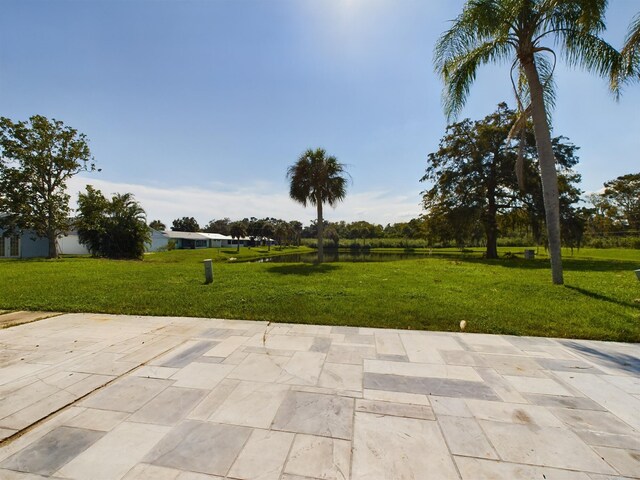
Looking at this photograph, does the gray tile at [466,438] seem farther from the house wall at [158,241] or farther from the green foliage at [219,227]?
the green foliage at [219,227]

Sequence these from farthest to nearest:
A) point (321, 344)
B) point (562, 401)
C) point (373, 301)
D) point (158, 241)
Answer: point (158, 241)
point (373, 301)
point (321, 344)
point (562, 401)

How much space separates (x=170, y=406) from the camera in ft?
7.86

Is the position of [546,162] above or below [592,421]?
above

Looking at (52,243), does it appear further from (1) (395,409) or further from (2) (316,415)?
(1) (395,409)

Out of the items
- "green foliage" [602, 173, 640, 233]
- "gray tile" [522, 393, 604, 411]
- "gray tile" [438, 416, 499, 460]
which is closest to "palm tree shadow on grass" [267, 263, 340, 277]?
"gray tile" [522, 393, 604, 411]

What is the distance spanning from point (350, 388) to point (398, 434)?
0.71 meters

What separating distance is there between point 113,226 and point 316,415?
23.9 metres

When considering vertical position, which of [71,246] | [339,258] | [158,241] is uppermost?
[158,241]

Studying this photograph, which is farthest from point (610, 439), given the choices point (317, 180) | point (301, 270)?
point (317, 180)

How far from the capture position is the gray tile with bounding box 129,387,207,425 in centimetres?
222

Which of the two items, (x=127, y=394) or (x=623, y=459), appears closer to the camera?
(x=623, y=459)

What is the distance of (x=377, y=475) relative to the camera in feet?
5.57

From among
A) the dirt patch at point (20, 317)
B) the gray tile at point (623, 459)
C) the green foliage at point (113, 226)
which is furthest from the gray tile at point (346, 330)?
the green foliage at point (113, 226)

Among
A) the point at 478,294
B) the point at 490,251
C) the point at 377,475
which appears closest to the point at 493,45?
the point at 478,294
